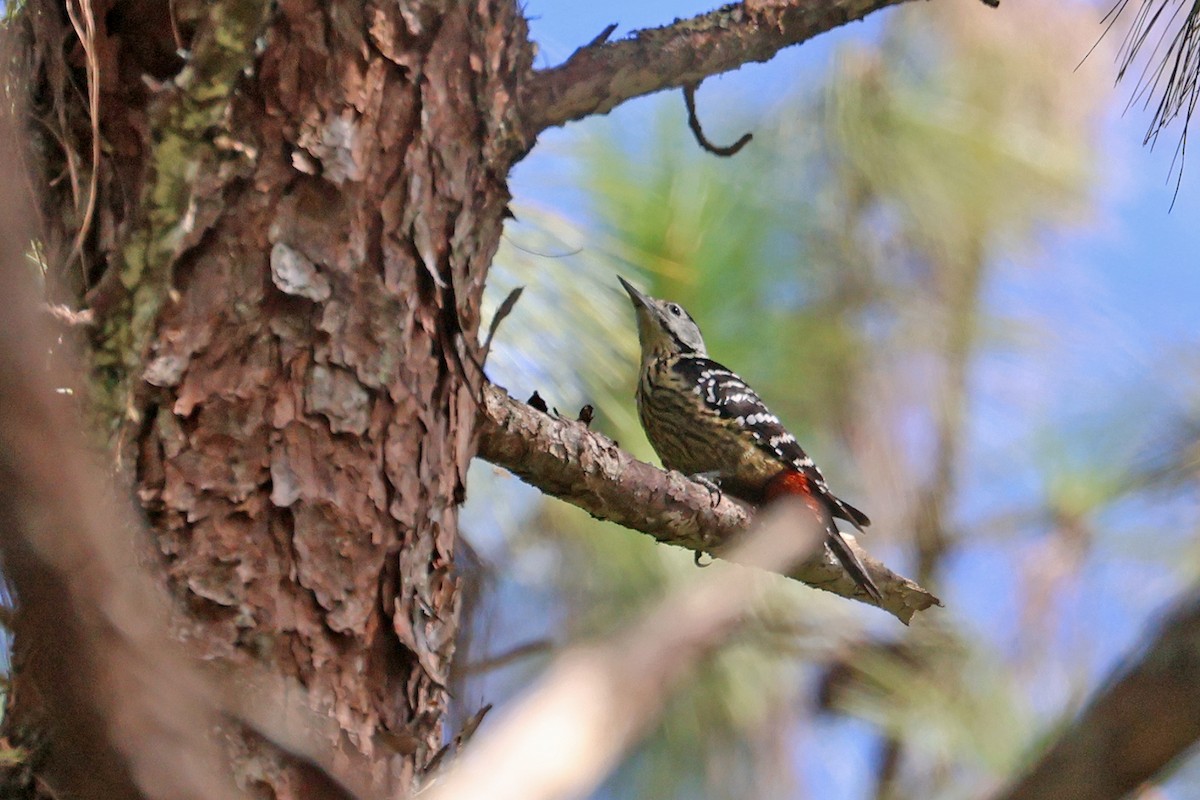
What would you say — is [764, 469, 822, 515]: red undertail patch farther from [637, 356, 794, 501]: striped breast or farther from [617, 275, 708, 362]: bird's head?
[617, 275, 708, 362]: bird's head

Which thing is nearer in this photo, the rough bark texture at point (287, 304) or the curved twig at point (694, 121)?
the rough bark texture at point (287, 304)

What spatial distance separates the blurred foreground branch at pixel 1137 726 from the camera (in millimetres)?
445

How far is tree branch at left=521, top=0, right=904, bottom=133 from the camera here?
62.2 inches

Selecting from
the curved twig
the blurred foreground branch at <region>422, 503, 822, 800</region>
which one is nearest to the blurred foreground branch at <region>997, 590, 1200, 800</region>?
the blurred foreground branch at <region>422, 503, 822, 800</region>

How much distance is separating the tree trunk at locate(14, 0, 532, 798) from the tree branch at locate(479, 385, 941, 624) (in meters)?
0.23

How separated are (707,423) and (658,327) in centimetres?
28

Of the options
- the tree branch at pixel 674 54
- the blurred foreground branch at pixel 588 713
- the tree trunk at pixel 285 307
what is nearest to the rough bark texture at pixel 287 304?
the tree trunk at pixel 285 307

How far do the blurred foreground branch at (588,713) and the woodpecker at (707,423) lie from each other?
2288 mm

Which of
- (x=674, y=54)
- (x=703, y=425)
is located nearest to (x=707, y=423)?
(x=703, y=425)

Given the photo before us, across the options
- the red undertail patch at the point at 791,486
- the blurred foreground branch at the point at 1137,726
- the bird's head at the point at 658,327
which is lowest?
the blurred foreground branch at the point at 1137,726

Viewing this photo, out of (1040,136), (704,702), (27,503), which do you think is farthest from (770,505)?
(27,503)

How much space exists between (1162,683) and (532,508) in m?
2.87

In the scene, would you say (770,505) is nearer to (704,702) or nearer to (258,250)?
(704,702)

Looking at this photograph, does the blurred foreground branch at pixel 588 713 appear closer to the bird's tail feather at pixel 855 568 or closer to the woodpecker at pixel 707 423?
the bird's tail feather at pixel 855 568
